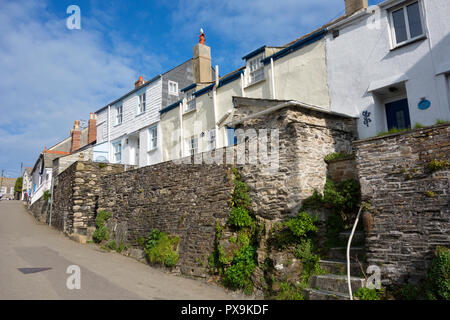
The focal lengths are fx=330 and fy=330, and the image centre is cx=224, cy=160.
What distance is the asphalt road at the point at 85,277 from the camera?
7297 millimetres

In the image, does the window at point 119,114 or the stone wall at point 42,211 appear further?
the window at point 119,114

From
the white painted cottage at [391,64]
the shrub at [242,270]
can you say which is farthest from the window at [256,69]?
the shrub at [242,270]

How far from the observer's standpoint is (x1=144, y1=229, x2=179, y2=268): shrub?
33.3ft

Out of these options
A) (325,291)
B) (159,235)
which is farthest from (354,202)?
(159,235)

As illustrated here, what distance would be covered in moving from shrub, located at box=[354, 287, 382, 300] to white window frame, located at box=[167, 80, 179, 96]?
621 inches

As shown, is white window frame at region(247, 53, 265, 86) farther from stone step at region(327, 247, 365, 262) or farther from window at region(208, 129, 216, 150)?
stone step at region(327, 247, 365, 262)

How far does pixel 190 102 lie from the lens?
57.1ft

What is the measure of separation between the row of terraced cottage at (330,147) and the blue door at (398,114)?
29 millimetres

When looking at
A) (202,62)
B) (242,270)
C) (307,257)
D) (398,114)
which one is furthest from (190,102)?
(307,257)

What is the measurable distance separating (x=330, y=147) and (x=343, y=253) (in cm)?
295

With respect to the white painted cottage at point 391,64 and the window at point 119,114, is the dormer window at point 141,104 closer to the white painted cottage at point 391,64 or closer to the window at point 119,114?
the window at point 119,114

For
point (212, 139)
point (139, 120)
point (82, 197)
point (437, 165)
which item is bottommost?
point (437, 165)

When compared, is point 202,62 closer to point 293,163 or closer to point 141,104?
point 141,104
